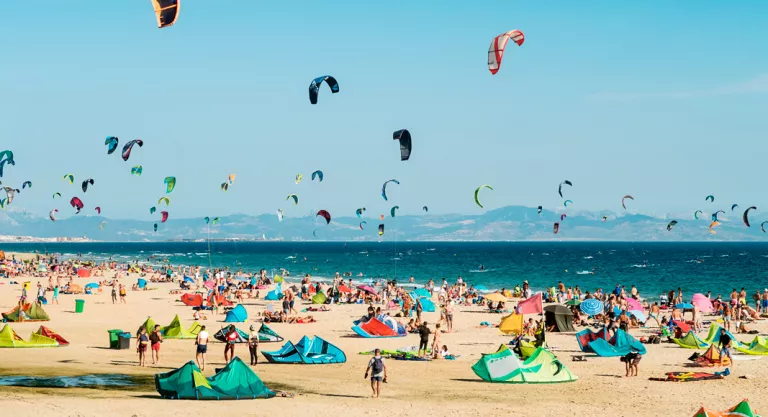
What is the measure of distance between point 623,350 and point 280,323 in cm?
1290

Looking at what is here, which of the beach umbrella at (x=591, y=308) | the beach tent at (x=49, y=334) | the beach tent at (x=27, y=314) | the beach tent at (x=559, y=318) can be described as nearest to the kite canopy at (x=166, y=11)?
the beach tent at (x=49, y=334)

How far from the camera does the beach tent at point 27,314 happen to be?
2972 centimetres

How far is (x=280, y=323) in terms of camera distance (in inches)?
1203

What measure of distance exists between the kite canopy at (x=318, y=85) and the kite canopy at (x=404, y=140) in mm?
2456

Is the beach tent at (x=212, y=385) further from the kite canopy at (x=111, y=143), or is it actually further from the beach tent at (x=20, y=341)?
the kite canopy at (x=111, y=143)

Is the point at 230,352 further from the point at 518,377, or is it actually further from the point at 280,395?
the point at 518,377

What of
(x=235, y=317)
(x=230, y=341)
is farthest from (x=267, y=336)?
(x=235, y=317)

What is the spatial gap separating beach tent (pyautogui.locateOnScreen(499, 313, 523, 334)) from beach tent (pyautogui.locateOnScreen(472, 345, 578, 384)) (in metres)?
7.98

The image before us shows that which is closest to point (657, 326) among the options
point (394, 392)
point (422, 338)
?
point (422, 338)

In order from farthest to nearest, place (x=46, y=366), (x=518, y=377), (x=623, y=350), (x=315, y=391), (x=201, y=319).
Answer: (x=201, y=319)
(x=623, y=350)
(x=46, y=366)
(x=518, y=377)
(x=315, y=391)

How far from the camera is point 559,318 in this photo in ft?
89.9

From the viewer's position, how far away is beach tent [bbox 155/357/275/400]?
50.3ft

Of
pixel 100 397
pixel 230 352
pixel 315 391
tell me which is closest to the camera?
pixel 100 397

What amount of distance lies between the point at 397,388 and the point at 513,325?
1026cm
